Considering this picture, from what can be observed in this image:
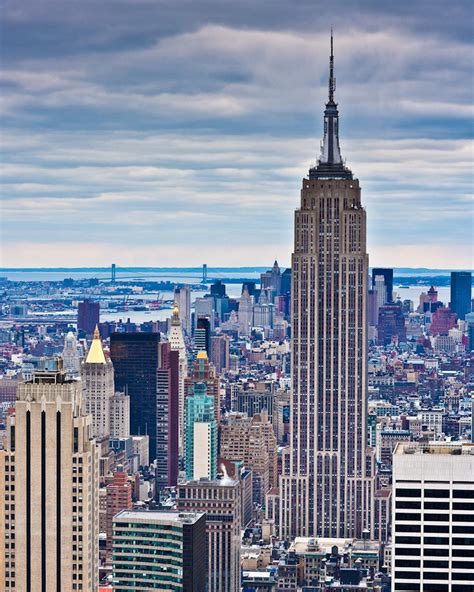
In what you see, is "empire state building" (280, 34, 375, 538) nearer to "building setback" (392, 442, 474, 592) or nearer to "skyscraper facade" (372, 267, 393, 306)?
"skyscraper facade" (372, 267, 393, 306)

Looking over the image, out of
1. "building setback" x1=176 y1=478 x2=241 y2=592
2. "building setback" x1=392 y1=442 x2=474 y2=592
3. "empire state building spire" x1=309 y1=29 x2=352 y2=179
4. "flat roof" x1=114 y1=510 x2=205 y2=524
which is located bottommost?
"building setback" x1=176 y1=478 x2=241 y2=592

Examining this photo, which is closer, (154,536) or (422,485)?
(422,485)

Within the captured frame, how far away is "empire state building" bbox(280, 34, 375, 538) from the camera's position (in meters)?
45.6

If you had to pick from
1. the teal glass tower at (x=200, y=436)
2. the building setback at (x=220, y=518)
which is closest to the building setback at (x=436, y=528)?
the building setback at (x=220, y=518)

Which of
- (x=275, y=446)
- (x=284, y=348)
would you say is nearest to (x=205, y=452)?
(x=275, y=446)

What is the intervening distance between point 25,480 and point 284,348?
32.9 m

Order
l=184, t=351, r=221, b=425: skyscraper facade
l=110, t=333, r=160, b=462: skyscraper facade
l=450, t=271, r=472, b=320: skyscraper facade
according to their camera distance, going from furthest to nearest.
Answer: l=184, t=351, r=221, b=425: skyscraper facade < l=110, t=333, r=160, b=462: skyscraper facade < l=450, t=271, r=472, b=320: skyscraper facade

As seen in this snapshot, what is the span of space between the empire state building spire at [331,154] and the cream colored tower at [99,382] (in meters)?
8.03

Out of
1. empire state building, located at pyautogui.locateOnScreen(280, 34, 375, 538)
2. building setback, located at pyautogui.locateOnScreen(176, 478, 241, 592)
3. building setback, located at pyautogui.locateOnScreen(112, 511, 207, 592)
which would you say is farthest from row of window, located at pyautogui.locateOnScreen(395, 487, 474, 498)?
empire state building, located at pyautogui.locateOnScreen(280, 34, 375, 538)

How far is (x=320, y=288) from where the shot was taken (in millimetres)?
45812

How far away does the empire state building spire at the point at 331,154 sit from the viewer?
1662 inches

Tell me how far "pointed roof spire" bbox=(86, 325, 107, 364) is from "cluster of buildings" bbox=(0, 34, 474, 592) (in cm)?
12

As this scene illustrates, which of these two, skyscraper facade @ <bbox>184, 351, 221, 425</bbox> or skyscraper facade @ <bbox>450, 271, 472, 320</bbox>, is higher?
skyscraper facade @ <bbox>450, 271, 472, 320</bbox>

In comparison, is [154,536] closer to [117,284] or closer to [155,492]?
[155,492]
